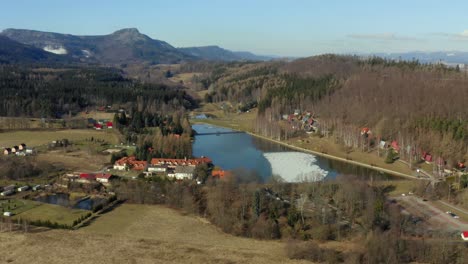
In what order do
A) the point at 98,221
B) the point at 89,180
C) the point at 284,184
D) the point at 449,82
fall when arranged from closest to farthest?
the point at 98,221
the point at 284,184
the point at 89,180
the point at 449,82

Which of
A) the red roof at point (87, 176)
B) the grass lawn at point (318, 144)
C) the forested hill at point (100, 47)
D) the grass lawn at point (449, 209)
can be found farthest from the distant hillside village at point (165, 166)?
the forested hill at point (100, 47)

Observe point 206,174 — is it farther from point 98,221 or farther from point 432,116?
point 432,116

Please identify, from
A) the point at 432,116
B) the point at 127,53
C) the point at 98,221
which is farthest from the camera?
the point at 127,53

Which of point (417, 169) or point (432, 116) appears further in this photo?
point (432, 116)

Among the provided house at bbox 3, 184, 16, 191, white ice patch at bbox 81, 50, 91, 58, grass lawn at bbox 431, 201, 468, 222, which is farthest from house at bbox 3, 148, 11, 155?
white ice patch at bbox 81, 50, 91, 58

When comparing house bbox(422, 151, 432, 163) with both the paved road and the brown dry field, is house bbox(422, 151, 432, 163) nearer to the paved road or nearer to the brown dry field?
the paved road

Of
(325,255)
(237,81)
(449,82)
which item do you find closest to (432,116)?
(449,82)

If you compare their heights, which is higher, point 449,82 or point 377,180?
point 449,82
